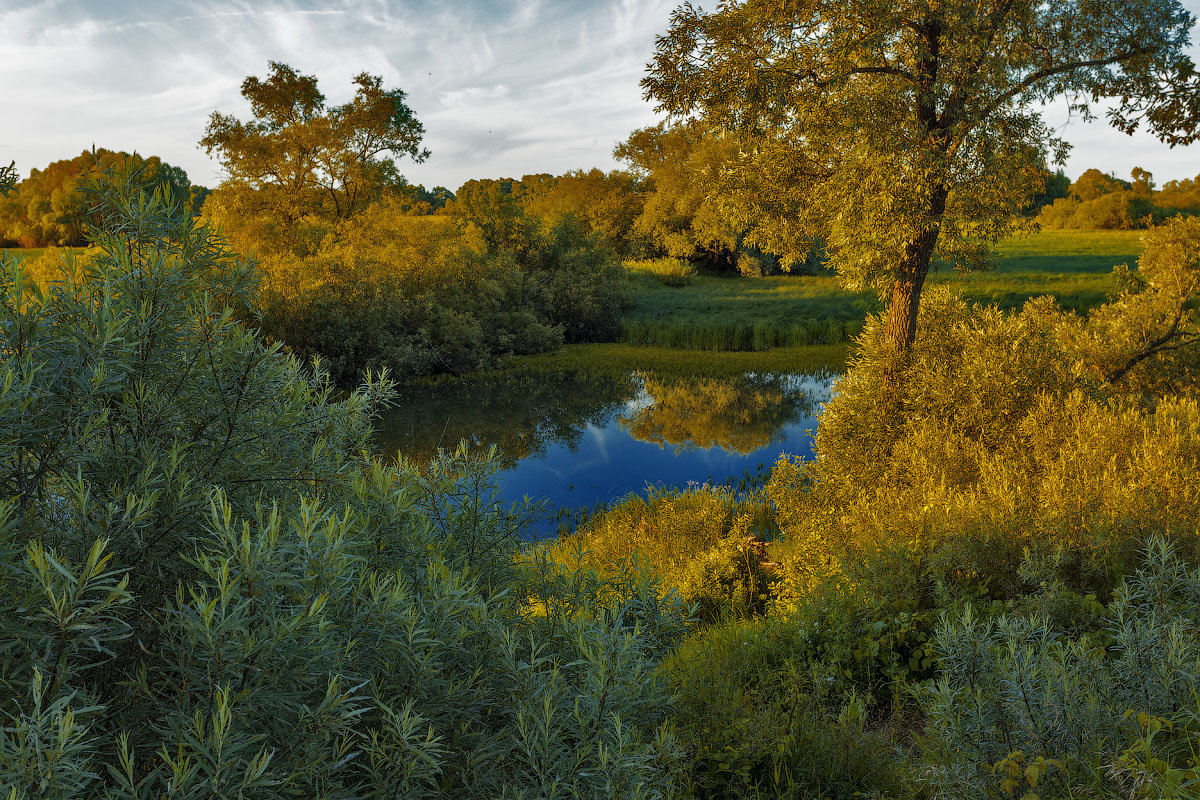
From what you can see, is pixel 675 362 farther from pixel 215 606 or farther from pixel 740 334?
pixel 215 606

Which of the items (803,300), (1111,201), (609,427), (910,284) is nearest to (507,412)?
(609,427)

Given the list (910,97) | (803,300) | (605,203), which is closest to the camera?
(910,97)

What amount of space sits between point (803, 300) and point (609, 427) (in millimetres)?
20966

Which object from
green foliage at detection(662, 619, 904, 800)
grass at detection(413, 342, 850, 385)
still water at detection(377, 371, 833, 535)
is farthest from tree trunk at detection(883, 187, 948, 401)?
grass at detection(413, 342, 850, 385)

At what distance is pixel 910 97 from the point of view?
9500mm

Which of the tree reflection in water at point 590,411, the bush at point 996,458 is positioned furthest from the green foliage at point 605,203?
the bush at point 996,458

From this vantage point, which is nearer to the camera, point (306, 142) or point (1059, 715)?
point (1059, 715)

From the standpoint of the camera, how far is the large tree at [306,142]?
26.8m

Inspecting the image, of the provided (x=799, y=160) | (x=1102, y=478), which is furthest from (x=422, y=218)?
(x=1102, y=478)

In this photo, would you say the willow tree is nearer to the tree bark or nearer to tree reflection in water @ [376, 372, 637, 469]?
the tree bark

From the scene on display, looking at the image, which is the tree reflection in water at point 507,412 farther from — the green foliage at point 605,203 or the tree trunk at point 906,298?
the green foliage at point 605,203

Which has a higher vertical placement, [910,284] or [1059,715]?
[910,284]

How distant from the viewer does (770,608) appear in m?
7.55

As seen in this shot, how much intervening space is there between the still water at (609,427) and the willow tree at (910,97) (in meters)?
5.87
